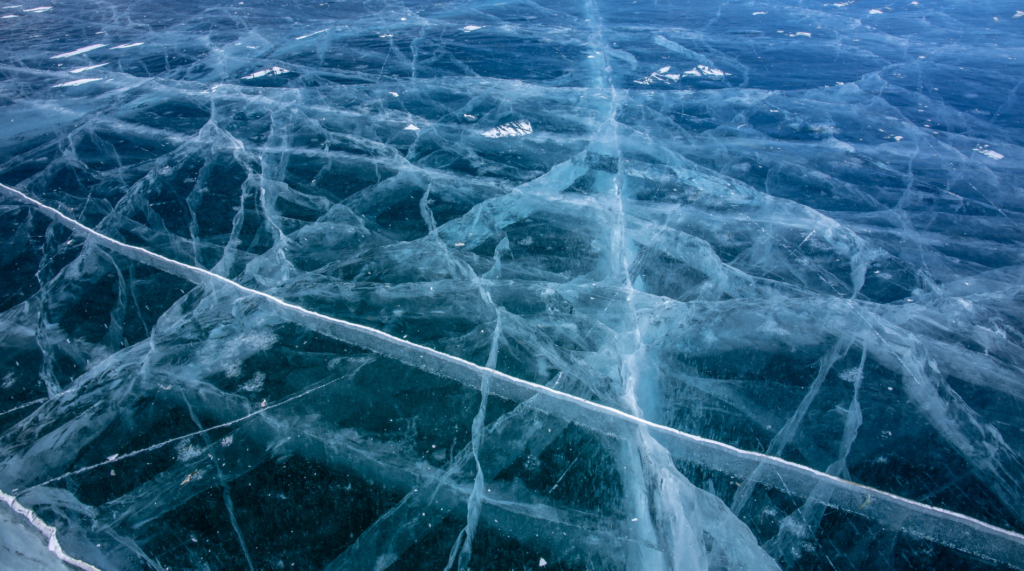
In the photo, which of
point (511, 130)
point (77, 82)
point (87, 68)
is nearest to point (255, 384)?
point (511, 130)

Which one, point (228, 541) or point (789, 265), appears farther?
point (789, 265)

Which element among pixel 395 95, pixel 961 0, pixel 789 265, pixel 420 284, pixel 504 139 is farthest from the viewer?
pixel 961 0

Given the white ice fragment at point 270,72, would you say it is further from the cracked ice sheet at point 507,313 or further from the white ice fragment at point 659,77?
the white ice fragment at point 659,77

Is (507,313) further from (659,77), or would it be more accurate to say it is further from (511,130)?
(659,77)

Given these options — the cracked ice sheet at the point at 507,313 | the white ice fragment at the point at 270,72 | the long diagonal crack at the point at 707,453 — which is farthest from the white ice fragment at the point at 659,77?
the long diagonal crack at the point at 707,453

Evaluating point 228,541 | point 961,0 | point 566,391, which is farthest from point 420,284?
point 961,0

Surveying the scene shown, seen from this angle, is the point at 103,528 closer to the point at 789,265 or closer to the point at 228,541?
the point at 228,541
